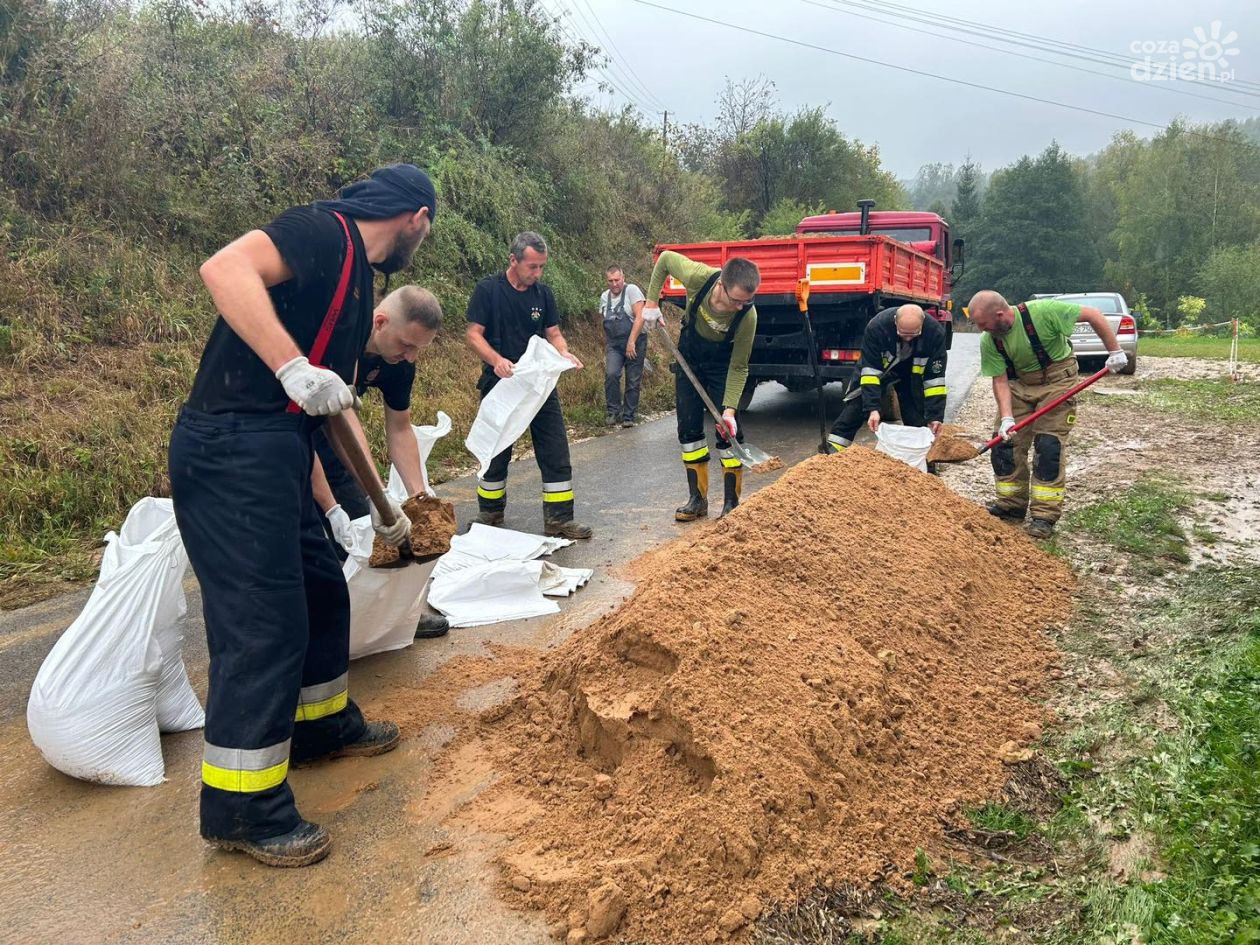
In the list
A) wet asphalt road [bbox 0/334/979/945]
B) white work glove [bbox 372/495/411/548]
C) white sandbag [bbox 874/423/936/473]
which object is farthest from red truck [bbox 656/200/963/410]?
wet asphalt road [bbox 0/334/979/945]

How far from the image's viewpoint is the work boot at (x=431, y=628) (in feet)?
12.9

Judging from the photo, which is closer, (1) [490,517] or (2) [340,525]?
(2) [340,525]

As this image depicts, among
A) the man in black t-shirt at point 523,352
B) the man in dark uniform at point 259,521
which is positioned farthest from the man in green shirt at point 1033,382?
the man in dark uniform at point 259,521

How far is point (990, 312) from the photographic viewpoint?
540cm

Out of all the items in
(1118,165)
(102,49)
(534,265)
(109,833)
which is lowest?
(109,833)

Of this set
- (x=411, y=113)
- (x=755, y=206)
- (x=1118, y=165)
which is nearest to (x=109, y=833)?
(x=411, y=113)

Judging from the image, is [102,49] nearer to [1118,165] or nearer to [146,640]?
[146,640]

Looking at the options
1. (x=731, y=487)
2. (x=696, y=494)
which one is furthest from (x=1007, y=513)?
(x=696, y=494)

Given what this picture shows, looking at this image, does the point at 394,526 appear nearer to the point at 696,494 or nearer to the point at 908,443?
the point at 696,494

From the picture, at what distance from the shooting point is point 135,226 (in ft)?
27.7

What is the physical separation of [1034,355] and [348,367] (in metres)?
4.70

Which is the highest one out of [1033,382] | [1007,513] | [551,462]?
[1033,382]

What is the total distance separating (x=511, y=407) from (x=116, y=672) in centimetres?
286

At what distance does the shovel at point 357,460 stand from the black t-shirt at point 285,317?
0.24 meters
